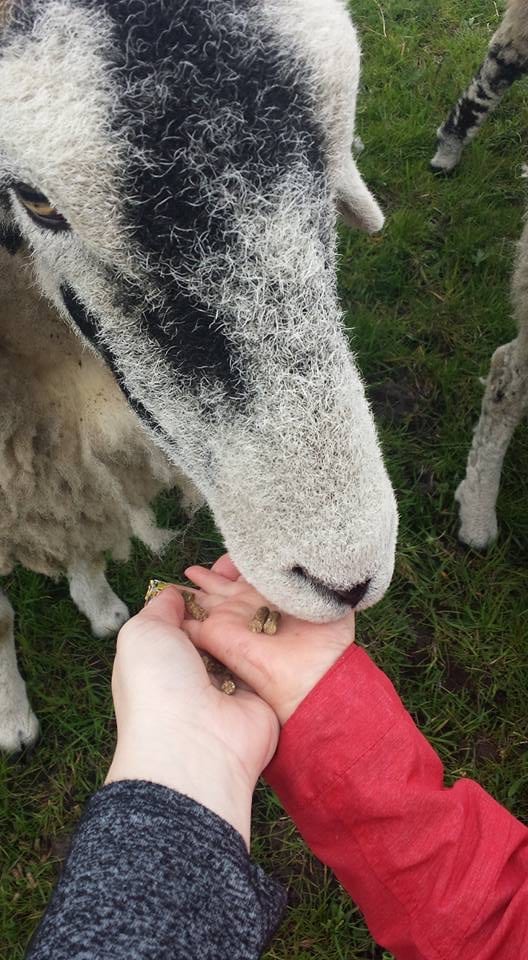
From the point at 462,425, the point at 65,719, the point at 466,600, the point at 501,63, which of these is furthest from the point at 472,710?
the point at 501,63

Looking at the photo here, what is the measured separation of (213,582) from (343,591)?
0.50 m

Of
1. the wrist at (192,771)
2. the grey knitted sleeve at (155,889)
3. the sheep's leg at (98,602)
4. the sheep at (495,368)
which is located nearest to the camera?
the grey knitted sleeve at (155,889)

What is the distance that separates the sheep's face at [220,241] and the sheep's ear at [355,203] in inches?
12.1

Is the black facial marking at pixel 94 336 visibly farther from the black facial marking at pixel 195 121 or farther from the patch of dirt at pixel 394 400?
the patch of dirt at pixel 394 400

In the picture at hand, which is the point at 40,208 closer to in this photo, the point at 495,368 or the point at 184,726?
the point at 184,726

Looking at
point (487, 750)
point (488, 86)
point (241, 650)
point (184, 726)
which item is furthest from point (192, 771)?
point (488, 86)

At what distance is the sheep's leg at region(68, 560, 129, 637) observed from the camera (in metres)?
2.59

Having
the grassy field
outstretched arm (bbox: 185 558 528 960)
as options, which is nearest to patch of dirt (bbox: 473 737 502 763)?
the grassy field

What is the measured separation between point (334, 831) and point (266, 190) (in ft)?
3.77

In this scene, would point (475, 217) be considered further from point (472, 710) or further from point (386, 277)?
point (472, 710)

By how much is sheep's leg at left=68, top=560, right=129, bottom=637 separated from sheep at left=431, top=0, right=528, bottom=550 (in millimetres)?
1415

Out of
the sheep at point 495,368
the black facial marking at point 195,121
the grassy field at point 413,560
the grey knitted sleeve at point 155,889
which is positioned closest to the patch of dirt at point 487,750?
the grassy field at point 413,560

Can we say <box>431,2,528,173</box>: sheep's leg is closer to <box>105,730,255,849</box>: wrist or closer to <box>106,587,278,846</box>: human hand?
<box>106,587,278,846</box>: human hand

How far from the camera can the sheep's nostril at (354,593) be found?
1.19 meters
